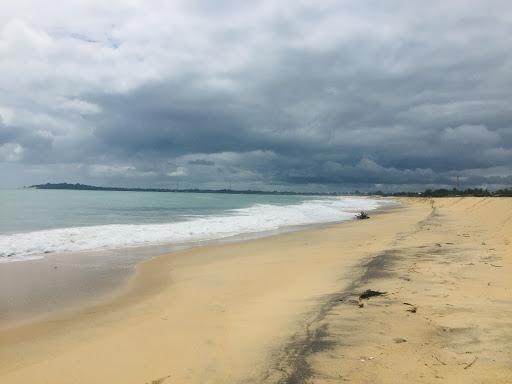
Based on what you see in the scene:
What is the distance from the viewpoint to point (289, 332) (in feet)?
18.3

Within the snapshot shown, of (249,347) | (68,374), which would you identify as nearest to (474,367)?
(249,347)

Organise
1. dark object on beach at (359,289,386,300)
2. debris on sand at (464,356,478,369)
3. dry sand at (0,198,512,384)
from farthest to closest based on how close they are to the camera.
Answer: dark object on beach at (359,289,386,300), dry sand at (0,198,512,384), debris on sand at (464,356,478,369)

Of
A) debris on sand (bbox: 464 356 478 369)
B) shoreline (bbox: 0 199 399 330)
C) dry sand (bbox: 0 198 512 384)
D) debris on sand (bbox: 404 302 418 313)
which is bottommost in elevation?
shoreline (bbox: 0 199 399 330)

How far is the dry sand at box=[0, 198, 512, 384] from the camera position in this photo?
438 centimetres

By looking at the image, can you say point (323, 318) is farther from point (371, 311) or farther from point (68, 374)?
point (68, 374)

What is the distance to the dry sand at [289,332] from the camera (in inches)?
172

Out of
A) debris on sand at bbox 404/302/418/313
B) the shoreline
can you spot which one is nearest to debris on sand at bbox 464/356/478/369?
debris on sand at bbox 404/302/418/313

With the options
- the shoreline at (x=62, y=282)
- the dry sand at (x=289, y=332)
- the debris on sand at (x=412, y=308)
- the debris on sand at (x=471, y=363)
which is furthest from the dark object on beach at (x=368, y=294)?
the shoreline at (x=62, y=282)

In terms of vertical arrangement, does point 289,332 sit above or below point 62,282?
above

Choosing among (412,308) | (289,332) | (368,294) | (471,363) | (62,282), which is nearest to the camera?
(471,363)

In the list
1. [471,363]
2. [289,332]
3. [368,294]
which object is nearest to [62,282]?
[289,332]

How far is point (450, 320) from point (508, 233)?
44.6 ft

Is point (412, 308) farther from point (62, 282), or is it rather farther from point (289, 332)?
point (62, 282)

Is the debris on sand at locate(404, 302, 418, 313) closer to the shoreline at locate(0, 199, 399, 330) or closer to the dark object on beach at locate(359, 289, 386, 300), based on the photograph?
the dark object on beach at locate(359, 289, 386, 300)
